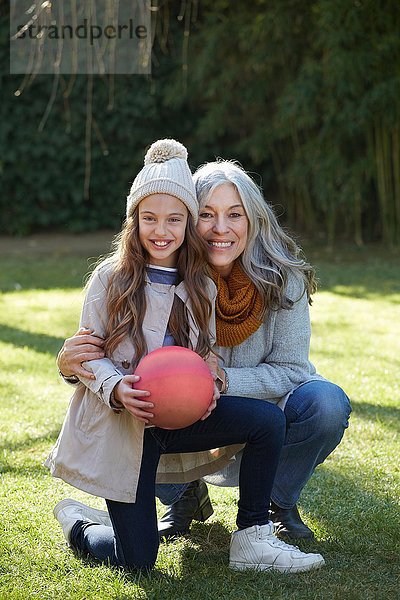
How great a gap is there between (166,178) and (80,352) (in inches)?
22.6

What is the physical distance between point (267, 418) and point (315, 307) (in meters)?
4.36

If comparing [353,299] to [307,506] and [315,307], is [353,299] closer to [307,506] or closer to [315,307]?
[315,307]

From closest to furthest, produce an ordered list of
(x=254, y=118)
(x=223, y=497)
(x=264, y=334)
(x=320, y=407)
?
1. (x=320, y=407)
2. (x=264, y=334)
3. (x=223, y=497)
4. (x=254, y=118)

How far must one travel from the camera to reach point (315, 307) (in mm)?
7121

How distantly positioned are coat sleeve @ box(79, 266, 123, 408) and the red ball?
0.11 meters

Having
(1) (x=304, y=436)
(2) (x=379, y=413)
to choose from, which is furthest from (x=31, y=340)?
(1) (x=304, y=436)

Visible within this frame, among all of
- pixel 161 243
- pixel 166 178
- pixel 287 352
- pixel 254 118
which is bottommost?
pixel 287 352

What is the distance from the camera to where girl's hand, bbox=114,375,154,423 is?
2648 millimetres

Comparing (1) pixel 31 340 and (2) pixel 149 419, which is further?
(1) pixel 31 340

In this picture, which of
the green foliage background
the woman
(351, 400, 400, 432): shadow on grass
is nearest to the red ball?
the woman

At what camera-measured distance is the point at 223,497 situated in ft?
11.5

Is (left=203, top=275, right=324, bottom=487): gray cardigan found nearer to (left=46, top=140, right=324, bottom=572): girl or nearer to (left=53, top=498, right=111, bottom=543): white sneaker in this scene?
(left=46, top=140, right=324, bottom=572): girl

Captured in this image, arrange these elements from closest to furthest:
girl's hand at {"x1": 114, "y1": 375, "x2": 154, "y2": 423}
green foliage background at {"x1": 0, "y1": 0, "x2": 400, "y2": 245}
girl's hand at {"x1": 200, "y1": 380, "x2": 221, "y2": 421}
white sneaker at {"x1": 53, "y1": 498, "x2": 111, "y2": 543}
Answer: girl's hand at {"x1": 114, "y1": 375, "x2": 154, "y2": 423} < girl's hand at {"x1": 200, "y1": 380, "x2": 221, "y2": 421} < white sneaker at {"x1": 53, "y1": 498, "x2": 111, "y2": 543} < green foliage background at {"x1": 0, "y1": 0, "x2": 400, "y2": 245}

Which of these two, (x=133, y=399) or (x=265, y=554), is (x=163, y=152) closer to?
(x=133, y=399)
